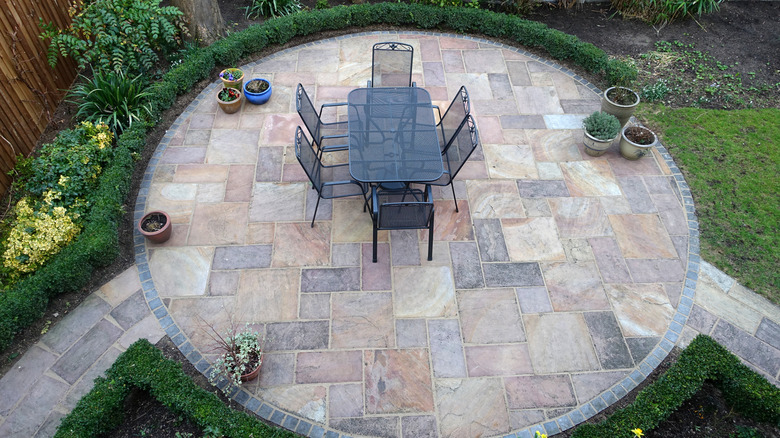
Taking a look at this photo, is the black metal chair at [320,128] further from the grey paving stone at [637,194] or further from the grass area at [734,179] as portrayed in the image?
the grass area at [734,179]

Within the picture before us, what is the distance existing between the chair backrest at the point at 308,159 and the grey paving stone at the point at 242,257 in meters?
0.83

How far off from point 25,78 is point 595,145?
6386 millimetres

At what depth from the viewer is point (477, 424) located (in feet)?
12.6

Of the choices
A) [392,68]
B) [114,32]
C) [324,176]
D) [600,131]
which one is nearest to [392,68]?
[392,68]

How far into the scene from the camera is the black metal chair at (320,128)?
4.88 m

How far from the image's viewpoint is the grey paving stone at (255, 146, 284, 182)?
5500 millimetres

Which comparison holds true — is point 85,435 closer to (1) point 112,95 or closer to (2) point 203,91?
(1) point 112,95

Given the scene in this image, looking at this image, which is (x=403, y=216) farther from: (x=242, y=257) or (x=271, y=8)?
(x=271, y=8)

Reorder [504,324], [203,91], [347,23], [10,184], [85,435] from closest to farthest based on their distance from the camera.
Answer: [85,435]
[504,324]
[10,184]
[203,91]
[347,23]

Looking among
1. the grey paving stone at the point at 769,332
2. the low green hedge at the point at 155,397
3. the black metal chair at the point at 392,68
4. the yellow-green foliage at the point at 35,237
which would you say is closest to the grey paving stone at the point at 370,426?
the low green hedge at the point at 155,397

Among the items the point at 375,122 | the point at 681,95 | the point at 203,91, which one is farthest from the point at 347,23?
the point at 681,95

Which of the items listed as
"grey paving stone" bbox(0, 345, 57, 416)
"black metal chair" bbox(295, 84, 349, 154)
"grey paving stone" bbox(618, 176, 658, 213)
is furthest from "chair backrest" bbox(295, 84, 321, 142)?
"grey paving stone" bbox(618, 176, 658, 213)

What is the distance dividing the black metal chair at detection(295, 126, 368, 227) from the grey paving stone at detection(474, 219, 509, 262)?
125cm

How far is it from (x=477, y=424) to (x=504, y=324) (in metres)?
0.93
